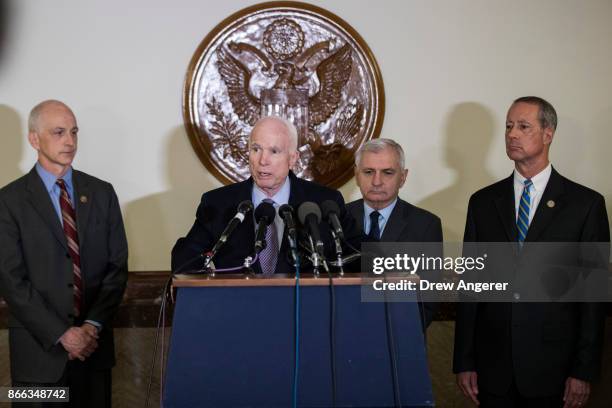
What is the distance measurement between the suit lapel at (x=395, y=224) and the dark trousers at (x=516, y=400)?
75 cm

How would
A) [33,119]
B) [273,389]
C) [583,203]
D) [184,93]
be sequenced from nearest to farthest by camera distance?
[273,389] < [583,203] < [33,119] < [184,93]

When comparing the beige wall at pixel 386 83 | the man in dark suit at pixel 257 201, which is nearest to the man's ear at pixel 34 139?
the beige wall at pixel 386 83

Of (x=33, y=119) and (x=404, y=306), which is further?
(x=33, y=119)

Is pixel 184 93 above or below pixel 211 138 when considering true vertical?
above

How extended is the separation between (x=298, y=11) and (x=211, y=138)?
35.1 inches

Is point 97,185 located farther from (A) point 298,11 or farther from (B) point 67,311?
(A) point 298,11

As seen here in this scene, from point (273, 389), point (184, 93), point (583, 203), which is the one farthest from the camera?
point (184, 93)

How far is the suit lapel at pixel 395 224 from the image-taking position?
294 cm

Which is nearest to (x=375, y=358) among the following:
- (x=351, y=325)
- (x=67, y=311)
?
(x=351, y=325)

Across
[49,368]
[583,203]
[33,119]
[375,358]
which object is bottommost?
[49,368]

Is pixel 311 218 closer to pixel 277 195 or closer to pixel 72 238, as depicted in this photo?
pixel 277 195

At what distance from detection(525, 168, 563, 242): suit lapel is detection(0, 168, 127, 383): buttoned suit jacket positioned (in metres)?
1.84

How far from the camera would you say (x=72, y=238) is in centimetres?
A: 297

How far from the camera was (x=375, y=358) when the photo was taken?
1.68 metres
